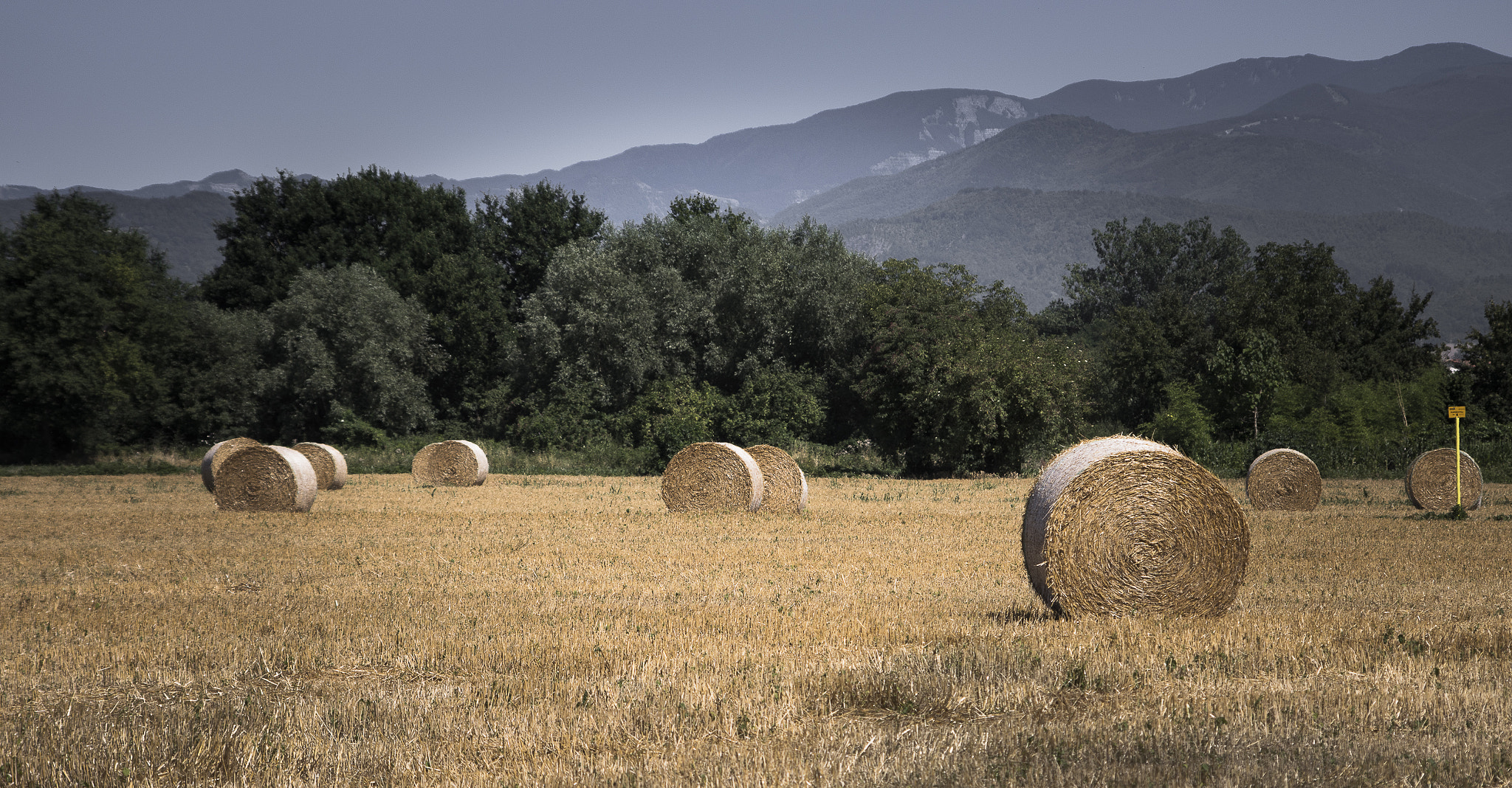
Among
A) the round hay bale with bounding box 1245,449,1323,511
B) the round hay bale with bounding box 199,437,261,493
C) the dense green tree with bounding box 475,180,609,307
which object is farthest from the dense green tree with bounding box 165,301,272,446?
the round hay bale with bounding box 1245,449,1323,511

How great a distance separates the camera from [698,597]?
10.2 metres

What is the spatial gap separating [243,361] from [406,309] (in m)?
6.98

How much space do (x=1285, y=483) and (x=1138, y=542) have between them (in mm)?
14978

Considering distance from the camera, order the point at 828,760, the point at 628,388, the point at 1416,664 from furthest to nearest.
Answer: the point at 628,388, the point at 1416,664, the point at 828,760

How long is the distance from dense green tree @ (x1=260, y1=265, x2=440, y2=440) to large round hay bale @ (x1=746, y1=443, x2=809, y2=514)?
2558 centimetres

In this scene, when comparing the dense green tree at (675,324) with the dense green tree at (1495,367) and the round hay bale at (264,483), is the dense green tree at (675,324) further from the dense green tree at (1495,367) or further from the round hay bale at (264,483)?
the dense green tree at (1495,367)

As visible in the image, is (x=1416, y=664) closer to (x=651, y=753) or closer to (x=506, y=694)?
(x=651, y=753)

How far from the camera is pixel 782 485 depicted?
827 inches

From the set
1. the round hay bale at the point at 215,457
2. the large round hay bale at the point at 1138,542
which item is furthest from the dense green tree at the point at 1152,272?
the large round hay bale at the point at 1138,542

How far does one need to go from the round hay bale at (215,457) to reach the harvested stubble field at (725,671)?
11286 millimetres

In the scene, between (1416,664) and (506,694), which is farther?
(1416,664)

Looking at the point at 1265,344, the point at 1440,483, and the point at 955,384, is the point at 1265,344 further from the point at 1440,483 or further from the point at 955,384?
the point at 1440,483

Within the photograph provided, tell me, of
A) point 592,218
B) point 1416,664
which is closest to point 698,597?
point 1416,664

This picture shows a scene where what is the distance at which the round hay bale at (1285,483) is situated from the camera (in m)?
21.8
